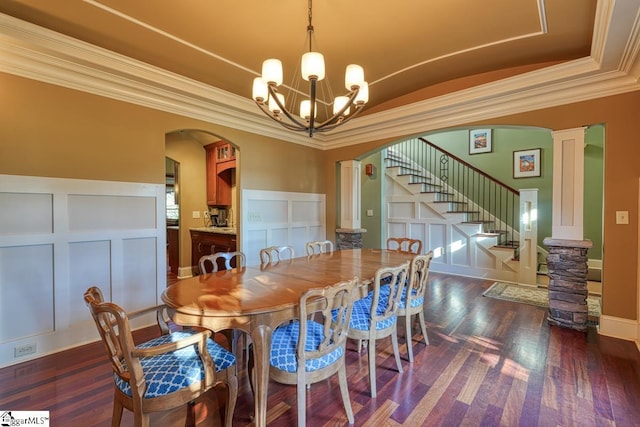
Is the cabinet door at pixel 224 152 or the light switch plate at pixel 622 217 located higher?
the cabinet door at pixel 224 152

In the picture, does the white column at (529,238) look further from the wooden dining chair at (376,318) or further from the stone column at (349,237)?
the wooden dining chair at (376,318)

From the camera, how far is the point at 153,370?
1391 millimetres

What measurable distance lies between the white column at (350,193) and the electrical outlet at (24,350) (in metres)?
3.96

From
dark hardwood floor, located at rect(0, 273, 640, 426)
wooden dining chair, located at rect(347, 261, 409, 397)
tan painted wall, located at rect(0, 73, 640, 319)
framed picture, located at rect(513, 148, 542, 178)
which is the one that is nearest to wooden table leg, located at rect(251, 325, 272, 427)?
dark hardwood floor, located at rect(0, 273, 640, 426)

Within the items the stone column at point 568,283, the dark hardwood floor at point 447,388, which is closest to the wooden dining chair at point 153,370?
the dark hardwood floor at point 447,388

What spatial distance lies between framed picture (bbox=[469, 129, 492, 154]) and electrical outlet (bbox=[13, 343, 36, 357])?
778cm

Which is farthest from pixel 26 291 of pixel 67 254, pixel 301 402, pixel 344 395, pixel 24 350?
pixel 344 395

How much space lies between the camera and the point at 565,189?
9.81 ft

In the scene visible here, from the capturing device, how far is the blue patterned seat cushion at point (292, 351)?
154 centimetres

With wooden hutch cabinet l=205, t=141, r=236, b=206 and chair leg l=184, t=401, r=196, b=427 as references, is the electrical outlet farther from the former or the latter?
wooden hutch cabinet l=205, t=141, r=236, b=206

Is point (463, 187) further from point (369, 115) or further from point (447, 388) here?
point (447, 388)

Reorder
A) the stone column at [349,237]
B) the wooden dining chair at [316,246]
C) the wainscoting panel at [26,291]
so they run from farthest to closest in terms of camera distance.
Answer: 1. the stone column at [349,237]
2. the wooden dining chair at [316,246]
3. the wainscoting panel at [26,291]

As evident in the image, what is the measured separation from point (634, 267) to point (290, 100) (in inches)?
163

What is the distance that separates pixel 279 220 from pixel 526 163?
5.32m
